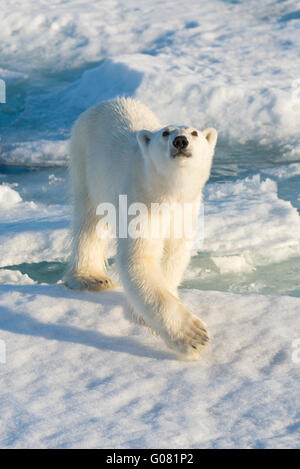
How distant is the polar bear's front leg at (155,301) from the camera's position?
264 centimetres

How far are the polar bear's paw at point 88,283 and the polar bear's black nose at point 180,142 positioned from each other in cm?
102

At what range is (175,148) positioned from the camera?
2.61 metres

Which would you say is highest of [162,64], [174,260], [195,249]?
[162,64]

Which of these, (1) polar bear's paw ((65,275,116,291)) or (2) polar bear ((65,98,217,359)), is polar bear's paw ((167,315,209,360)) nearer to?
(2) polar bear ((65,98,217,359))

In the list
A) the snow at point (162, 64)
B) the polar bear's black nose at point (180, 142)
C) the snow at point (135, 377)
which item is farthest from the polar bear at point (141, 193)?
the snow at point (162, 64)

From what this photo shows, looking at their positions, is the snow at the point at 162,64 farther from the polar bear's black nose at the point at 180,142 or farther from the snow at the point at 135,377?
the polar bear's black nose at the point at 180,142

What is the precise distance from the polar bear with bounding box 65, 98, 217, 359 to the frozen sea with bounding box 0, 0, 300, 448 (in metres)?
0.16

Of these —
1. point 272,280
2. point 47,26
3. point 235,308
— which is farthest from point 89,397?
point 47,26

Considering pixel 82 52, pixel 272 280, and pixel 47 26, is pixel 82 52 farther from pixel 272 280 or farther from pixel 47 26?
pixel 272 280

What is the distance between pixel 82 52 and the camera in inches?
380

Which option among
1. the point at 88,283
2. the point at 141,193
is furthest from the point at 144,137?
the point at 88,283

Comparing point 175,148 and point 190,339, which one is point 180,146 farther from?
point 190,339

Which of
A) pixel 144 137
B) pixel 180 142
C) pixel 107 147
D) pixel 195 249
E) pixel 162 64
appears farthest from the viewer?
pixel 162 64

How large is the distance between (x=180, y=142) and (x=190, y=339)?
2.63 feet
